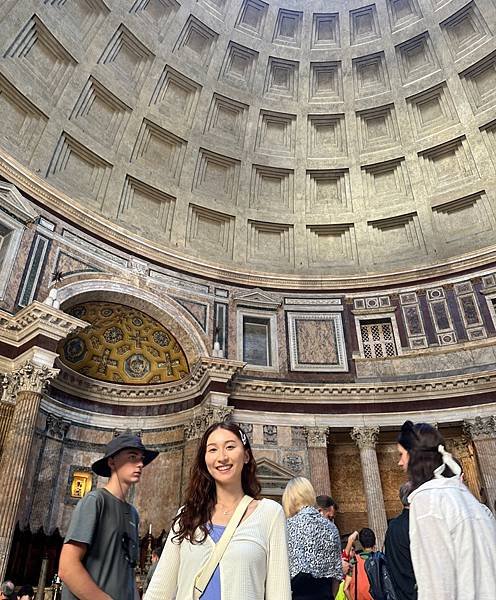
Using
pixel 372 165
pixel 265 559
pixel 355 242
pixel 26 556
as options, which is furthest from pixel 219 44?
pixel 265 559

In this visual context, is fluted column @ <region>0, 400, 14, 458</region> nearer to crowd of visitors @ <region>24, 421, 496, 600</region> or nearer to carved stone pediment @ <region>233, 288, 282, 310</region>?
carved stone pediment @ <region>233, 288, 282, 310</region>

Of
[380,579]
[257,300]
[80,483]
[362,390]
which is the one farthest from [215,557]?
[257,300]

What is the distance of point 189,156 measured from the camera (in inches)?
814

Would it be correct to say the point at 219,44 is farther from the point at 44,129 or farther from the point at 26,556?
the point at 26,556

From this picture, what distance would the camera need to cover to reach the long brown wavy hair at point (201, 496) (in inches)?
85.0

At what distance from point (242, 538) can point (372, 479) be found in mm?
14996

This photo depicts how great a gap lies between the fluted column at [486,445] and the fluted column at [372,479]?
3.23 metres

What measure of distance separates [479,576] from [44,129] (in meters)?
18.6

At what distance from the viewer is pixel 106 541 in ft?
8.89

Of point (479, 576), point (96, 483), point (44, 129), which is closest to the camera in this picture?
point (479, 576)

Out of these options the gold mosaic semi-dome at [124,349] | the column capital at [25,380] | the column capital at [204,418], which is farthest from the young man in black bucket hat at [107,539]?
the gold mosaic semi-dome at [124,349]

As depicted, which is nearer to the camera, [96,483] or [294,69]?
[96,483]

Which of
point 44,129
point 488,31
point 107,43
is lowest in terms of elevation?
point 44,129

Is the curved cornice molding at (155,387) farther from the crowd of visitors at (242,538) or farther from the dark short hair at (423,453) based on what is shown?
the dark short hair at (423,453)
